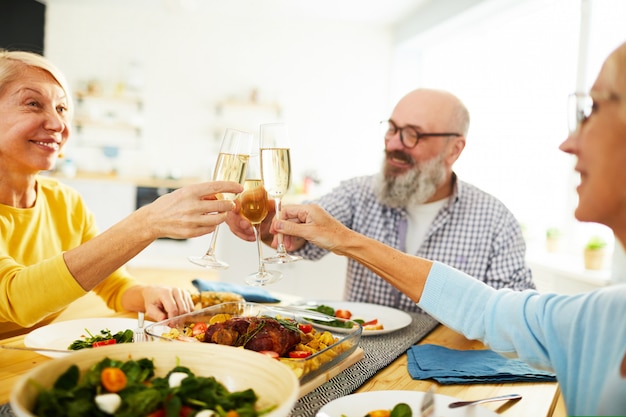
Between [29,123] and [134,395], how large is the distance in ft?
4.50

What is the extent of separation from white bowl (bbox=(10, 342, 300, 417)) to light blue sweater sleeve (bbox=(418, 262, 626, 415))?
559mm

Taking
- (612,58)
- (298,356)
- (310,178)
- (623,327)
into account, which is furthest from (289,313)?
(310,178)

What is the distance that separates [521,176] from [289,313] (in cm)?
437

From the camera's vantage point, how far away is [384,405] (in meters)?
1.06

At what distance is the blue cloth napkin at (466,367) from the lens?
132 centimetres

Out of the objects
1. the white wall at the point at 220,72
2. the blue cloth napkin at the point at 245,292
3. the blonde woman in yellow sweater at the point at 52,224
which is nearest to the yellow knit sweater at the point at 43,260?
the blonde woman in yellow sweater at the point at 52,224

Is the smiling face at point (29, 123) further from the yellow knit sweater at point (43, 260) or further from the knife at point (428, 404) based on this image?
the knife at point (428, 404)

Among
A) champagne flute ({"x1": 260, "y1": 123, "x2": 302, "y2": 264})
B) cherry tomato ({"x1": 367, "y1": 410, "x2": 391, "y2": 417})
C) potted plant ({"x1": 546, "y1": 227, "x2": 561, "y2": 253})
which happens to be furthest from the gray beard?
potted plant ({"x1": 546, "y1": 227, "x2": 561, "y2": 253})

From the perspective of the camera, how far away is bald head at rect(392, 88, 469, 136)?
2.57 meters

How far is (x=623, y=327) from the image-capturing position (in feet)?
3.30

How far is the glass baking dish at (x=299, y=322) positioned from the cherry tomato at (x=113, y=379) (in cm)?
15

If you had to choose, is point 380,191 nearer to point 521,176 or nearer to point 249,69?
point 521,176

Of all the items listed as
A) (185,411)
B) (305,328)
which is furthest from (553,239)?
(185,411)

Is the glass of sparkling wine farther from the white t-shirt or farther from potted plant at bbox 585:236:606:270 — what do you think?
potted plant at bbox 585:236:606:270
